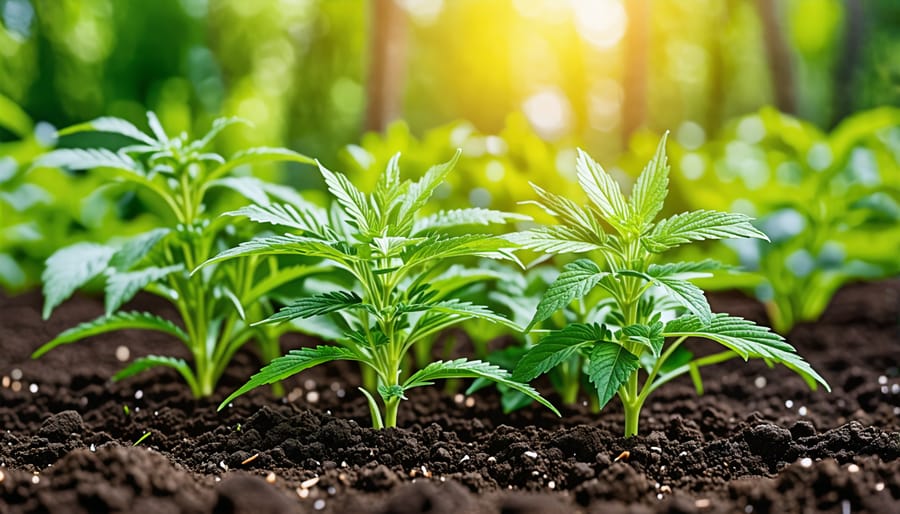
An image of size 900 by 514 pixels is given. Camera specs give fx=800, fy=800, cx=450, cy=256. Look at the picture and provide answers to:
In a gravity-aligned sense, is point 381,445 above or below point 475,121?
below

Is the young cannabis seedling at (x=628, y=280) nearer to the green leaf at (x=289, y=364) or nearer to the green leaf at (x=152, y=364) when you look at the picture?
the green leaf at (x=289, y=364)

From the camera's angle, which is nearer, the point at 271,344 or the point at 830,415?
the point at 830,415

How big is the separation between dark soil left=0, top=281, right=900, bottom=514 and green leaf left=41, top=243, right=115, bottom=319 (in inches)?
13.1

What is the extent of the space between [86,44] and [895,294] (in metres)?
6.99

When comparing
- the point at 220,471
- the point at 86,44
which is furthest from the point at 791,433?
the point at 86,44

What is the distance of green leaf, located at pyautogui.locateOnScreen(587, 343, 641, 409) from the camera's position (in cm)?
162

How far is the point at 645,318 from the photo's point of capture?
6.17 ft

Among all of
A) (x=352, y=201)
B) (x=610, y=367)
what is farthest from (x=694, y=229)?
(x=352, y=201)

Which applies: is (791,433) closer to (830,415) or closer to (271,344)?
(830,415)

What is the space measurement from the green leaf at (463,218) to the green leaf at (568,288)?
151mm

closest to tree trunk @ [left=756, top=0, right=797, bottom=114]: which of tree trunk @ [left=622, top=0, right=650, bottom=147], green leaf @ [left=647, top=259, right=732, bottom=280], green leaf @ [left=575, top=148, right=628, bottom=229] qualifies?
tree trunk @ [left=622, top=0, right=650, bottom=147]

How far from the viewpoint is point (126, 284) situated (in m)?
2.01

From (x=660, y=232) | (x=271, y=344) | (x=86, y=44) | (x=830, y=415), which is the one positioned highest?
(x=86, y=44)

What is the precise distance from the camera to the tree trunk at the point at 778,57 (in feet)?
20.2
